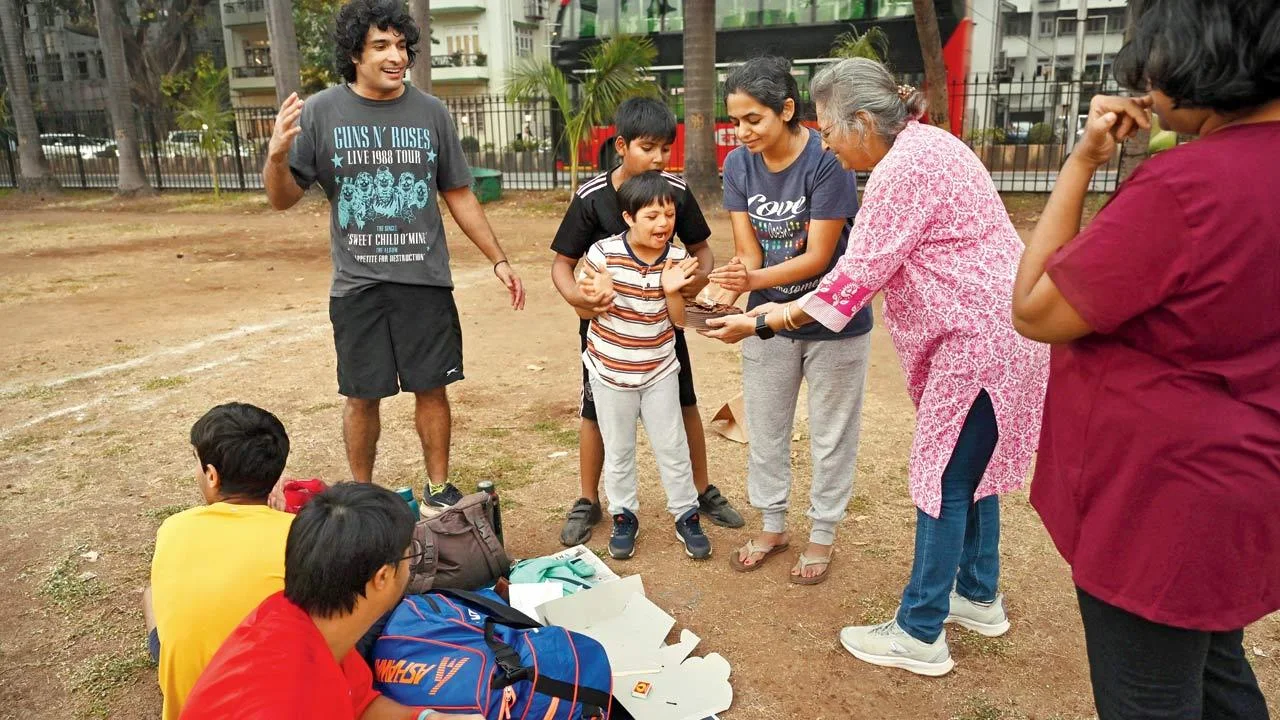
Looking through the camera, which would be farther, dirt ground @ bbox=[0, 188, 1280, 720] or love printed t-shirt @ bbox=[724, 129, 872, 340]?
love printed t-shirt @ bbox=[724, 129, 872, 340]

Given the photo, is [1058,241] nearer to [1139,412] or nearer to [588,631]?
[1139,412]

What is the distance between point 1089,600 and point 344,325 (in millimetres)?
2933

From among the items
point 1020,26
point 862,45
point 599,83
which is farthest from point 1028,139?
point 1020,26

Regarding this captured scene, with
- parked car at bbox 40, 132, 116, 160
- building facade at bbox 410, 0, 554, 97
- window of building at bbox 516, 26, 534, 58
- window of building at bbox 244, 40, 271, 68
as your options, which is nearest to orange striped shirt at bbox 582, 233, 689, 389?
parked car at bbox 40, 132, 116, 160

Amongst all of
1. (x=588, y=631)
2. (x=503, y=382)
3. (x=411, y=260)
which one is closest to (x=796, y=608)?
(x=588, y=631)

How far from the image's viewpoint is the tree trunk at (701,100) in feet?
41.8

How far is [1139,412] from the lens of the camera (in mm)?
1618

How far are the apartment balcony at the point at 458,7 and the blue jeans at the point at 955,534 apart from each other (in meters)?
40.0

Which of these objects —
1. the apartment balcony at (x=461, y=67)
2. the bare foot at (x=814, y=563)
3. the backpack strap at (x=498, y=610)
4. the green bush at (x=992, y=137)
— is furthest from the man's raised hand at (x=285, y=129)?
the apartment balcony at (x=461, y=67)

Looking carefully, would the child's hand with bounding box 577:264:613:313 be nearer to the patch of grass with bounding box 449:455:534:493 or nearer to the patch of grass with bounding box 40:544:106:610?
the patch of grass with bounding box 449:455:534:493

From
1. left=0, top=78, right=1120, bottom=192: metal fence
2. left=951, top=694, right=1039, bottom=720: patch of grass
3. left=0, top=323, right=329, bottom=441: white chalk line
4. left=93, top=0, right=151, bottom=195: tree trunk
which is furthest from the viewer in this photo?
left=93, top=0, right=151, bottom=195: tree trunk

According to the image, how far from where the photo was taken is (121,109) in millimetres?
19688

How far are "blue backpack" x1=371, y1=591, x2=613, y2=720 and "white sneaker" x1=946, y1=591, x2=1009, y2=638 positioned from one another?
52.2 inches

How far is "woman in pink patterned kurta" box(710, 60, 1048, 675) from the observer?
8.11ft
